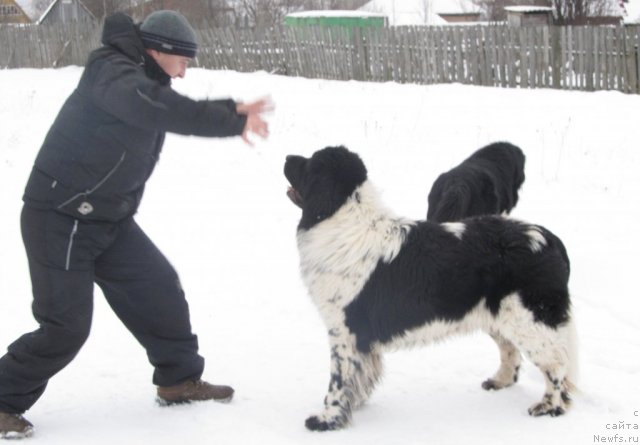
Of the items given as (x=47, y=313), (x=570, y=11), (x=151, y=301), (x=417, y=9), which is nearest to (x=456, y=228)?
(x=151, y=301)

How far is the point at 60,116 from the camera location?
3.58 m

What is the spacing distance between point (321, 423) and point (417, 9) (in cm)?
5989

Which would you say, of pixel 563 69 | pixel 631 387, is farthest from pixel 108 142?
pixel 563 69

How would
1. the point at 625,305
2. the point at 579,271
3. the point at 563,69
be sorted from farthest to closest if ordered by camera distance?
the point at 563,69, the point at 579,271, the point at 625,305

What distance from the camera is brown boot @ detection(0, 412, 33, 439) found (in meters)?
3.59

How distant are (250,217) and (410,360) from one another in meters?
3.74

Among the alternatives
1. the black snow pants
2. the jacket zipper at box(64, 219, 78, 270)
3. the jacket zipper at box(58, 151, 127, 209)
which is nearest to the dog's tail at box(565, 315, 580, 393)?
the black snow pants

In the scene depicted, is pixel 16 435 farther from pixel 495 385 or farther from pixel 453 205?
pixel 453 205

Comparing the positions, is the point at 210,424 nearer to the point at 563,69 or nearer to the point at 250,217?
the point at 250,217

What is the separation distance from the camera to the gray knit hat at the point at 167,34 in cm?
358

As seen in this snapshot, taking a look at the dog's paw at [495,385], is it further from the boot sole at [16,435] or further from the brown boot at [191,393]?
the boot sole at [16,435]

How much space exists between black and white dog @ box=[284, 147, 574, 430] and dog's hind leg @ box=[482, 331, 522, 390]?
343 mm

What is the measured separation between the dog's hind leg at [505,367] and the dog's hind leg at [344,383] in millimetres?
771

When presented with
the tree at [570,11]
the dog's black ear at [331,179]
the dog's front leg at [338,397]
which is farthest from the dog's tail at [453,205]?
the tree at [570,11]
